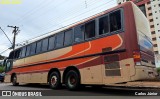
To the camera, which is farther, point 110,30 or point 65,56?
point 65,56

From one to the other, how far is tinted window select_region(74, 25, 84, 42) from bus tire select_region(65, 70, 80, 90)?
160 centimetres

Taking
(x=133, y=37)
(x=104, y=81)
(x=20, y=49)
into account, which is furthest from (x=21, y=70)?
(x=133, y=37)

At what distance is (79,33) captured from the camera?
1095 cm

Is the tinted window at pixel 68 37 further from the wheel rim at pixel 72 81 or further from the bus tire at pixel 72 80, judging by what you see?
the wheel rim at pixel 72 81

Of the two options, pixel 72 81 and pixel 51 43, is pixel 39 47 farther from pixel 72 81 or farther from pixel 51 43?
pixel 72 81

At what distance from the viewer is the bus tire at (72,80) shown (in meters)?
10.5

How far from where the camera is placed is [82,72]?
10.3 meters

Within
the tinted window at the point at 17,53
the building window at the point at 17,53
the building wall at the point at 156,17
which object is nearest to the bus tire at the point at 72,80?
the building window at the point at 17,53

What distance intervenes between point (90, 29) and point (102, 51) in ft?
4.88

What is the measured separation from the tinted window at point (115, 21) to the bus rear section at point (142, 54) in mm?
669

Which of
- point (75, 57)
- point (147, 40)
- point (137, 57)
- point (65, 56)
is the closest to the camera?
point (137, 57)

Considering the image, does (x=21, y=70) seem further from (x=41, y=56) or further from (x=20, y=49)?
(x=41, y=56)

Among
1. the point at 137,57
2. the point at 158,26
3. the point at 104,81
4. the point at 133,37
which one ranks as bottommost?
the point at 104,81

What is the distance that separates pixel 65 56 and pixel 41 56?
285 centimetres
